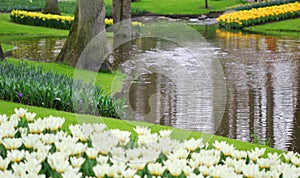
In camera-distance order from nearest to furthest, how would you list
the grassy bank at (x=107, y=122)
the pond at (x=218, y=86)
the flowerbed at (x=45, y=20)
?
the grassy bank at (x=107, y=122)
the pond at (x=218, y=86)
the flowerbed at (x=45, y=20)

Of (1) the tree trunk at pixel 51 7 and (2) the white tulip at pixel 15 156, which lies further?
(1) the tree trunk at pixel 51 7

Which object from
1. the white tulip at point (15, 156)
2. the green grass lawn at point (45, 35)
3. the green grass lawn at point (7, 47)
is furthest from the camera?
the green grass lawn at point (7, 47)

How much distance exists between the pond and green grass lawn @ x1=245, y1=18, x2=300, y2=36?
14.2ft

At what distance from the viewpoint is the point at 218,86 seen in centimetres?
1423

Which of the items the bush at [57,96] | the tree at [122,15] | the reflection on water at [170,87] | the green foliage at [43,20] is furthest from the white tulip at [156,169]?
the green foliage at [43,20]

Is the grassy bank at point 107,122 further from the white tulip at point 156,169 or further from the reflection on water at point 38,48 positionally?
the reflection on water at point 38,48

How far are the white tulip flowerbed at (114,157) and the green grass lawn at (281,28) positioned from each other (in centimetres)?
2262

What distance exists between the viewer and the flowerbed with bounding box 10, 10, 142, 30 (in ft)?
94.0

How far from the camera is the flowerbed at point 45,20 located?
Result: 28.6 meters

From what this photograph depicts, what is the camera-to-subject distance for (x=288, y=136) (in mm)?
9562

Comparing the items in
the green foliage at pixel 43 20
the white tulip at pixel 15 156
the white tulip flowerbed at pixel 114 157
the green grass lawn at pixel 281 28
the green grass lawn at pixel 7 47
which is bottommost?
the green grass lawn at pixel 281 28

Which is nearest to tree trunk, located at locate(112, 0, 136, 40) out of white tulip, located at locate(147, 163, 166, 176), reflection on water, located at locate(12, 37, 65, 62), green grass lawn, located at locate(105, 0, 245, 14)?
reflection on water, located at locate(12, 37, 65, 62)

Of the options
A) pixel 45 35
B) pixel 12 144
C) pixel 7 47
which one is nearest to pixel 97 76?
pixel 7 47

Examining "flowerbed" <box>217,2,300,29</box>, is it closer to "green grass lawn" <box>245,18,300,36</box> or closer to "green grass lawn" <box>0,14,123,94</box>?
"green grass lawn" <box>245,18,300,36</box>
